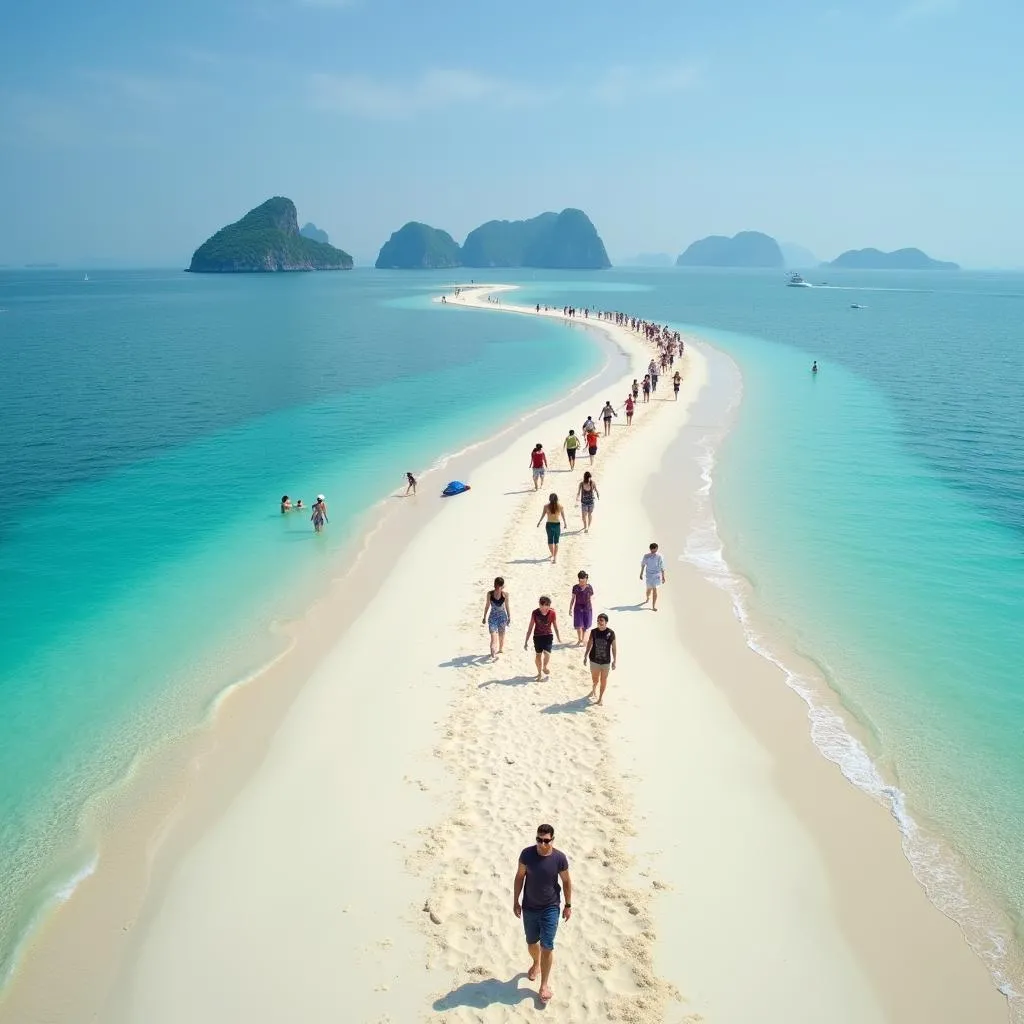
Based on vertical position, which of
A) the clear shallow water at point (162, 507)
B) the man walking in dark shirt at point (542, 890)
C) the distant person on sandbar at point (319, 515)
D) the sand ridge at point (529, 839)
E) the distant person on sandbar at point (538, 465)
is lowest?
the clear shallow water at point (162, 507)

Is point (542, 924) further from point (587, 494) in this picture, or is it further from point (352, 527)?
point (352, 527)

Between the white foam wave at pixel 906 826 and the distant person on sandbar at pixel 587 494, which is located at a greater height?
the distant person on sandbar at pixel 587 494

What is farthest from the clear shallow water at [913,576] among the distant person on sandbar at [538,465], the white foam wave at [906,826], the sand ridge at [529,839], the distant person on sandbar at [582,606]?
the distant person on sandbar at [538,465]

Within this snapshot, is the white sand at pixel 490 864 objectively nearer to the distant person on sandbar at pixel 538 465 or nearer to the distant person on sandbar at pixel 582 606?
the distant person on sandbar at pixel 582 606

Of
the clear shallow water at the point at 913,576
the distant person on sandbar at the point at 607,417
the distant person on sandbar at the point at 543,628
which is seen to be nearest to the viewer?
the clear shallow water at the point at 913,576

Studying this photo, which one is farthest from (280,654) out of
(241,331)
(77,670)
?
(241,331)

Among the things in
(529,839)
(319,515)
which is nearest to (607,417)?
Answer: (319,515)
